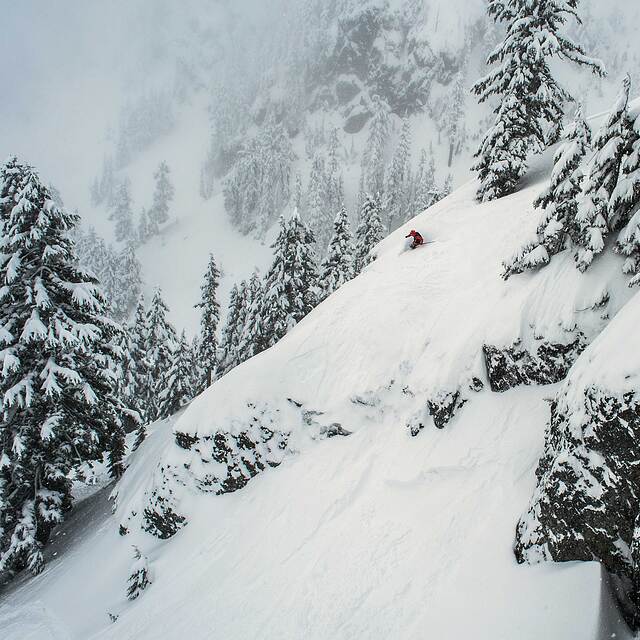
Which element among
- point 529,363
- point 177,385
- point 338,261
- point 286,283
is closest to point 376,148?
point 338,261

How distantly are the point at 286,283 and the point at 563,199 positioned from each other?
16861 mm

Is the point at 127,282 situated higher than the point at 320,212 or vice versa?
the point at 127,282

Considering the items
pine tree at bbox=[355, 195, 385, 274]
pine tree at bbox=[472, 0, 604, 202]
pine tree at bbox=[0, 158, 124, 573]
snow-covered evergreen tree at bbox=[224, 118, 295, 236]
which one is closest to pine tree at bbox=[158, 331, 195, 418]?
pine tree at bbox=[0, 158, 124, 573]

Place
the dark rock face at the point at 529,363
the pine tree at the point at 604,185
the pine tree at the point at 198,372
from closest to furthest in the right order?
the pine tree at the point at 604,185, the dark rock face at the point at 529,363, the pine tree at the point at 198,372

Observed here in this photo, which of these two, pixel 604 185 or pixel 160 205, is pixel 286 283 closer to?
pixel 604 185

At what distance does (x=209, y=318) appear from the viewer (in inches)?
1253

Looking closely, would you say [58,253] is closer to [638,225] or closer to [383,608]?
[383,608]

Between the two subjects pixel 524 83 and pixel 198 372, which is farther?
pixel 198 372

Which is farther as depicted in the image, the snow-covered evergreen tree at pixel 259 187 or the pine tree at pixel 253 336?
the snow-covered evergreen tree at pixel 259 187

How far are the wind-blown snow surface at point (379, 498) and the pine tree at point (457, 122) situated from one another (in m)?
102

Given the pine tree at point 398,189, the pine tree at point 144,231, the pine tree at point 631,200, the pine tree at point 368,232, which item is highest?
the pine tree at point 144,231

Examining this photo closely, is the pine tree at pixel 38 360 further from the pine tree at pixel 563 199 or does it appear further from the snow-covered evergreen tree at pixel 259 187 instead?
the snow-covered evergreen tree at pixel 259 187

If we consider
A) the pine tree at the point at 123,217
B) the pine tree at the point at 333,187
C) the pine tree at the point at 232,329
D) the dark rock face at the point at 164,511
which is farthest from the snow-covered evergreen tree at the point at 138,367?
the pine tree at the point at 123,217

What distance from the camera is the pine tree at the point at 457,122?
104250 mm
